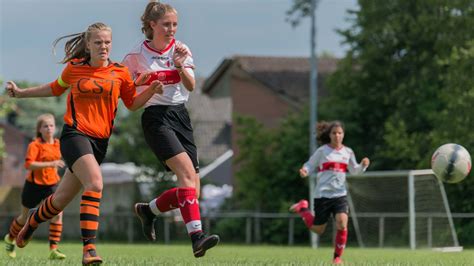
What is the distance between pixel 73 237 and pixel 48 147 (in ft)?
83.9

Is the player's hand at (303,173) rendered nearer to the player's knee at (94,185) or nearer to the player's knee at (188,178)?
the player's knee at (188,178)

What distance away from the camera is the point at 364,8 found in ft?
114

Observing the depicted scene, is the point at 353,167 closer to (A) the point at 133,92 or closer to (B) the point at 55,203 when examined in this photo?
(A) the point at 133,92

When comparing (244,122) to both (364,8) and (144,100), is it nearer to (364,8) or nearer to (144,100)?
(364,8)

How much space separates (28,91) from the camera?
29.5 ft

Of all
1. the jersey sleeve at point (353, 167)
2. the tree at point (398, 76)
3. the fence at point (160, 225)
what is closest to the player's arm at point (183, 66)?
the jersey sleeve at point (353, 167)

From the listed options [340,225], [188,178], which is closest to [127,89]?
[188,178]

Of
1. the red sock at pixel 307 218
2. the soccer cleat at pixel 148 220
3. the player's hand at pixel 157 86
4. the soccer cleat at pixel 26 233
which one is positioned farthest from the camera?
the red sock at pixel 307 218

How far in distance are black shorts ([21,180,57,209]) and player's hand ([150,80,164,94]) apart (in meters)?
5.29

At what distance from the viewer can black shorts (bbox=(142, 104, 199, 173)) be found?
9.04m

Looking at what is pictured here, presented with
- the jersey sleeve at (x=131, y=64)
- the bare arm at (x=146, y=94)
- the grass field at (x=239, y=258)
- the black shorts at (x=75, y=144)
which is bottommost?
the grass field at (x=239, y=258)

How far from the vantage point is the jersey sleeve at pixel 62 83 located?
8.83 m

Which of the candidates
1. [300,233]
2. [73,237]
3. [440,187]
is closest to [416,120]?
[300,233]

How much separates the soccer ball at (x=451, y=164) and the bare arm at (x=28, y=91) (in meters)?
5.50
